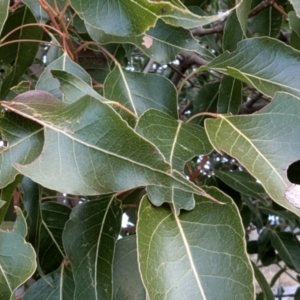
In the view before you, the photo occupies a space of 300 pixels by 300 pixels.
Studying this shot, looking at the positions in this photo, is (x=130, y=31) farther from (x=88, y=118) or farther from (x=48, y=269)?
(x=48, y=269)

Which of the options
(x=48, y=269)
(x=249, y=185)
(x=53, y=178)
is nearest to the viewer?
(x=53, y=178)

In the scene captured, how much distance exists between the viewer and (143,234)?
1.71 ft

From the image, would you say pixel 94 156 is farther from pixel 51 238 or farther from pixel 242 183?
pixel 242 183

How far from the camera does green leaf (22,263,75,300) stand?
2.35 ft

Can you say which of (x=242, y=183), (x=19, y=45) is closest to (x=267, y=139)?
(x=242, y=183)

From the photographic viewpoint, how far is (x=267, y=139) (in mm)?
558

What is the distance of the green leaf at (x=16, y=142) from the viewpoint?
526 mm

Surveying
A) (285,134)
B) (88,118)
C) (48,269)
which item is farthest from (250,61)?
(48,269)

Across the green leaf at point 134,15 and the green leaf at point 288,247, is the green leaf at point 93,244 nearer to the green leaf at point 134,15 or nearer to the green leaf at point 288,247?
the green leaf at point 134,15

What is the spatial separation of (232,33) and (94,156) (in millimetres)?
389

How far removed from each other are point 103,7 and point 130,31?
43mm

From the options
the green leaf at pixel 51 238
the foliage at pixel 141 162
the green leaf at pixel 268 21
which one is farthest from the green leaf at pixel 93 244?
the green leaf at pixel 268 21

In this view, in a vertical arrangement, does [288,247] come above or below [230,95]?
below

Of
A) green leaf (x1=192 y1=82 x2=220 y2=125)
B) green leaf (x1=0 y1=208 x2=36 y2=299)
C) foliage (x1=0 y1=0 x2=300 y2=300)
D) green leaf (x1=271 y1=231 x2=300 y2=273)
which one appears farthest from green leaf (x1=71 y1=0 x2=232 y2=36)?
green leaf (x1=271 y1=231 x2=300 y2=273)
